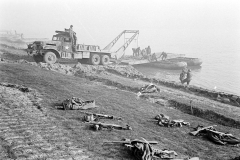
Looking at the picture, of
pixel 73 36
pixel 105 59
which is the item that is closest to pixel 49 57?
pixel 73 36

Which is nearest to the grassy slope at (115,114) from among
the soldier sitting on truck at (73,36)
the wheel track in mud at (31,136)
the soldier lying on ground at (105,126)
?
the soldier lying on ground at (105,126)

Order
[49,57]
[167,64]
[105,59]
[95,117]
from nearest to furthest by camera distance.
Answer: [95,117]
[49,57]
[105,59]
[167,64]

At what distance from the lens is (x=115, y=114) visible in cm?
789

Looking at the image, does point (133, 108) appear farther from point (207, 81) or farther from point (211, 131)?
point (207, 81)

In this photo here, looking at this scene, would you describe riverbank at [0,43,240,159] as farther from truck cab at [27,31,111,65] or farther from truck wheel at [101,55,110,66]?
truck wheel at [101,55,110,66]

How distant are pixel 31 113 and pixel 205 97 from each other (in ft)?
31.9

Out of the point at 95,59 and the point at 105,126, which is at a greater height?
the point at 95,59

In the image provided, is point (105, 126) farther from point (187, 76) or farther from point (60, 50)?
point (60, 50)

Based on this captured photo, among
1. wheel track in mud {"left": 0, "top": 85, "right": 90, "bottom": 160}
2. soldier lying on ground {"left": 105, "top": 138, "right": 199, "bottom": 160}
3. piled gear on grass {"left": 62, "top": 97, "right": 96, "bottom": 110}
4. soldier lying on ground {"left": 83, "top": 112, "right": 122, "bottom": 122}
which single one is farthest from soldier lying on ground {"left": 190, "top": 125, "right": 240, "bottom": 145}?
wheel track in mud {"left": 0, "top": 85, "right": 90, "bottom": 160}

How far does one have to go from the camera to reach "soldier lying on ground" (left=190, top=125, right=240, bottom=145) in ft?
20.8

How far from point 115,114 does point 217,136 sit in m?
3.38

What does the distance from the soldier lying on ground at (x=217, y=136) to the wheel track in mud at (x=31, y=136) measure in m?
3.77

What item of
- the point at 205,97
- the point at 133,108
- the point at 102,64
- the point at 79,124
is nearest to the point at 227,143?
the point at 133,108

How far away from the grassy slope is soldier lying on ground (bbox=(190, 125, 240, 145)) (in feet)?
0.71
